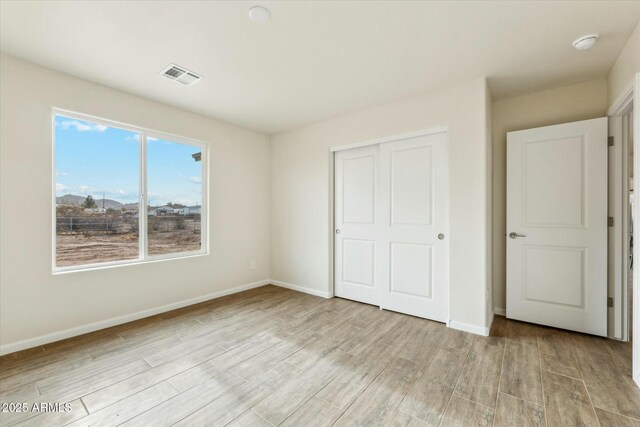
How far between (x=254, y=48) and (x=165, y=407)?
2752mm

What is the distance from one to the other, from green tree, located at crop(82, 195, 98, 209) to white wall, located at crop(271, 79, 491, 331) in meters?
2.47

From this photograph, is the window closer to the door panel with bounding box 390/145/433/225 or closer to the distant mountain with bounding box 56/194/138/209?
the distant mountain with bounding box 56/194/138/209

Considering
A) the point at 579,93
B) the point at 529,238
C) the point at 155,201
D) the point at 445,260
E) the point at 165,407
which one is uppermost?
the point at 579,93

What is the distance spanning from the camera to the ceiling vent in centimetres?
260

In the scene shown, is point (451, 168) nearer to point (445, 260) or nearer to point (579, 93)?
point (445, 260)

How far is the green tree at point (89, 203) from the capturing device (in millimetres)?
2926

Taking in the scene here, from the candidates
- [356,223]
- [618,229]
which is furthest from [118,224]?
[618,229]

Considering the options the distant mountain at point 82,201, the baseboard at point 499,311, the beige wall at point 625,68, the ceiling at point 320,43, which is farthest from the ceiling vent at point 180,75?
the baseboard at point 499,311

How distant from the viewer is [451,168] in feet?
9.59

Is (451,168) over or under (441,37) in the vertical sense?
under

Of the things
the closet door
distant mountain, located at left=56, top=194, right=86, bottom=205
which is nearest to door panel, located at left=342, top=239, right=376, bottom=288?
the closet door

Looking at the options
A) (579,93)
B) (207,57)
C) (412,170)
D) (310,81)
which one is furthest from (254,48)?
(579,93)

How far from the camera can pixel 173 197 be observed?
3.65 meters

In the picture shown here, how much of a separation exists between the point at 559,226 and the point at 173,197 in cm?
463
